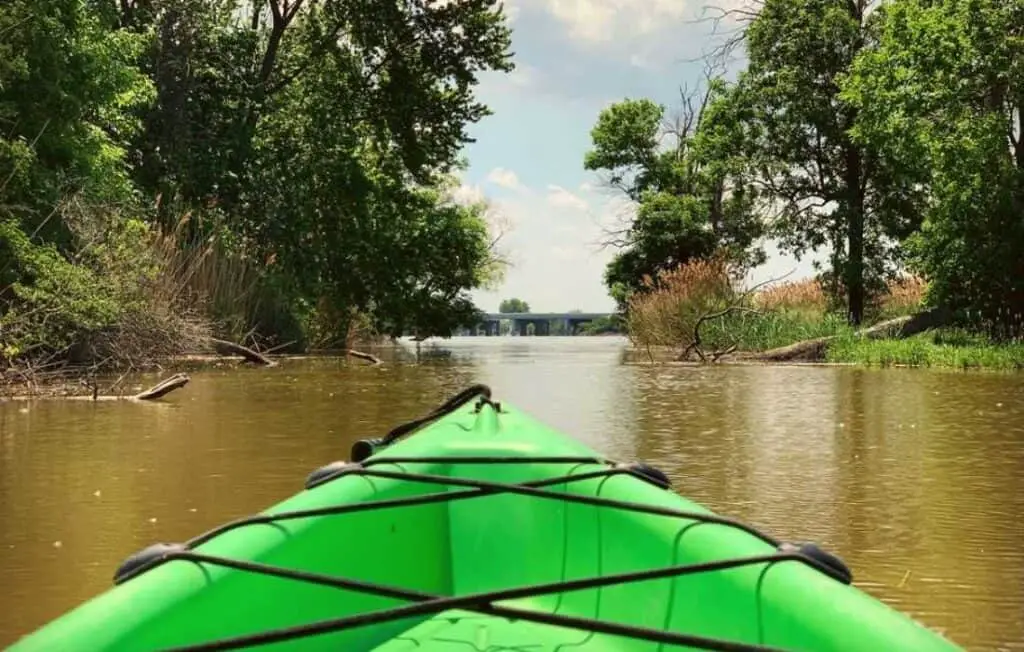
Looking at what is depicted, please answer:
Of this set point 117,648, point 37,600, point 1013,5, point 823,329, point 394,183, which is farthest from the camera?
point 394,183

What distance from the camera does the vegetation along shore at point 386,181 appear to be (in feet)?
35.9

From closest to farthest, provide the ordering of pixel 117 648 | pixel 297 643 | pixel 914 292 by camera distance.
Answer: pixel 117 648 < pixel 297 643 < pixel 914 292

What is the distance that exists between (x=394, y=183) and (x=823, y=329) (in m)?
11.8

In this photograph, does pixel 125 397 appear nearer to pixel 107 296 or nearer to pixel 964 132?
pixel 107 296

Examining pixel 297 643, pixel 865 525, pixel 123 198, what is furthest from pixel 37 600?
pixel 123 198

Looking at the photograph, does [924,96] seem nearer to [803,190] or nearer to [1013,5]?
[1013,5]

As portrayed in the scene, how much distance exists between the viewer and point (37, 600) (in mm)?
2830

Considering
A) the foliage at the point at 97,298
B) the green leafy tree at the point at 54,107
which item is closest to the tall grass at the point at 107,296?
the foliage at the point at 97,298

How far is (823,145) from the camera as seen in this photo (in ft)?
78.7

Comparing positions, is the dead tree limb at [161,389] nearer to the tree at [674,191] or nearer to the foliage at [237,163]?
the foliage at [237,163]

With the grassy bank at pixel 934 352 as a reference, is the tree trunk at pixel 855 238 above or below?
above

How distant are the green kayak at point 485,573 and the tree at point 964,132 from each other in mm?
15330

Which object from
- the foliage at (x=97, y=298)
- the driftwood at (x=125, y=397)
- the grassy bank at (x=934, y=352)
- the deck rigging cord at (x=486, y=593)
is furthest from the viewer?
the grassy bank at (x=934, y=352)

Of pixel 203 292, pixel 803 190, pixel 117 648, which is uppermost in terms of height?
pixel 803 190
